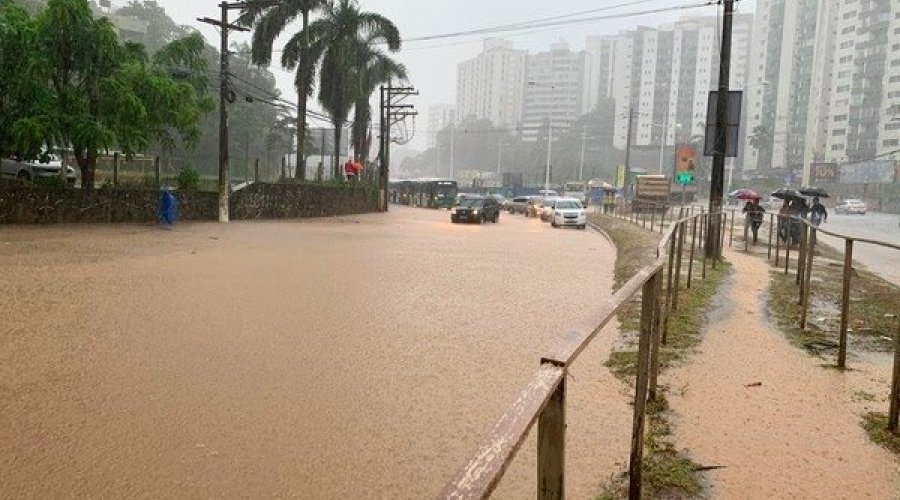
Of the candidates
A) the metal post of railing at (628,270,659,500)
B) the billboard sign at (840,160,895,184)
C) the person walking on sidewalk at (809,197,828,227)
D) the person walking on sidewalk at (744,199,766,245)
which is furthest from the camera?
the billboard sign at (840,160,895,184)

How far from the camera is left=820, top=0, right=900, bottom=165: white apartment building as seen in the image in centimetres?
8881

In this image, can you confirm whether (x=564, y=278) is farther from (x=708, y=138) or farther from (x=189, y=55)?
(x=189, y=55)

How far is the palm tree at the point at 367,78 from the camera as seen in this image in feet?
138

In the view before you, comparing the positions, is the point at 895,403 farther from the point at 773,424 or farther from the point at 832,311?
the point at 832,311

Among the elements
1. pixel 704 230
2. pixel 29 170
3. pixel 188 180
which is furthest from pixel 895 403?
pixel 188 180

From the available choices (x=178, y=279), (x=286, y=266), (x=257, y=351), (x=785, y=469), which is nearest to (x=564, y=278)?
(x=286, y=266)

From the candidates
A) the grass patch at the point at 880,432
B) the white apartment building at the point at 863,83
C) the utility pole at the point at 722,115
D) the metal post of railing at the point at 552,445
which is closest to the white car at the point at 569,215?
the utility pole at the point at 722,115

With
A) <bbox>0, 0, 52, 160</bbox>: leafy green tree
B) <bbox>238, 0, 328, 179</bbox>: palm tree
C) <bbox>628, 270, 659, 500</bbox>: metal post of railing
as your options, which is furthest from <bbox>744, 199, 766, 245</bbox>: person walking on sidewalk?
<bbox>238, 0, 328, 179</bbox>: palm tree

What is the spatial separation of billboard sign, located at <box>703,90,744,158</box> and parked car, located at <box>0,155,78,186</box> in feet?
57.7

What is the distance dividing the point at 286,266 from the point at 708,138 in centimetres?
969

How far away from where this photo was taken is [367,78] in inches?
1719

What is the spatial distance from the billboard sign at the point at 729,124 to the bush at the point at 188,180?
57.9ft

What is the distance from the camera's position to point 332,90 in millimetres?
37969

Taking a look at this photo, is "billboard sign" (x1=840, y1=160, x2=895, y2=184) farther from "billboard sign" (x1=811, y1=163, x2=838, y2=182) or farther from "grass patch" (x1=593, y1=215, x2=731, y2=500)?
"grass patch" (x1=593, y1=215, x2=731, y2=500)
